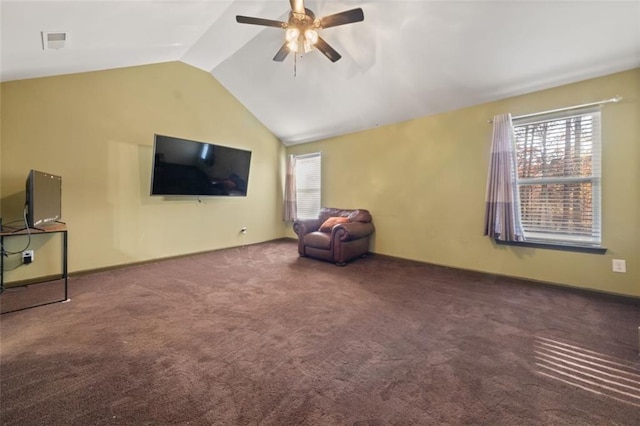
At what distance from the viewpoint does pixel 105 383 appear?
1.49 meters

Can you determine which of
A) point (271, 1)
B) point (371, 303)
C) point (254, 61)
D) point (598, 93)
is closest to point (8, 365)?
point (371, 303)

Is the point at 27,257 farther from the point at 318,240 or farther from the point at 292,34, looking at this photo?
the point at 292,34

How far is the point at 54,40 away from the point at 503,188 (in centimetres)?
514

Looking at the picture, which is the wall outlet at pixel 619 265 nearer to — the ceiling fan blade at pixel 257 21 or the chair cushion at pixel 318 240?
the chair cushion at pixel 318 240

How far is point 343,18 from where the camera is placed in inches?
93.0

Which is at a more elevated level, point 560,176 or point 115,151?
point 115,151

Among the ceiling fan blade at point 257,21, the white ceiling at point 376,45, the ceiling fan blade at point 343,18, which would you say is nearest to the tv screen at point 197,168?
the white ceiling at point 376,45

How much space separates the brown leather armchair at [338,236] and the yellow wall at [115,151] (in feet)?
5.52

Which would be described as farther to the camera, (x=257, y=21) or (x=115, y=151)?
(x=115, y=151)

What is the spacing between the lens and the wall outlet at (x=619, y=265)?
276cm

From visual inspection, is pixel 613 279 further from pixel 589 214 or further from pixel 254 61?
pixel 254 61

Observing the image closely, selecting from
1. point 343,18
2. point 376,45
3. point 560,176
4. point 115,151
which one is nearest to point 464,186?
point 560,176

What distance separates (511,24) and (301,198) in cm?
451

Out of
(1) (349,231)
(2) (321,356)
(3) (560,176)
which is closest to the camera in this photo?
(2) (321,356)
